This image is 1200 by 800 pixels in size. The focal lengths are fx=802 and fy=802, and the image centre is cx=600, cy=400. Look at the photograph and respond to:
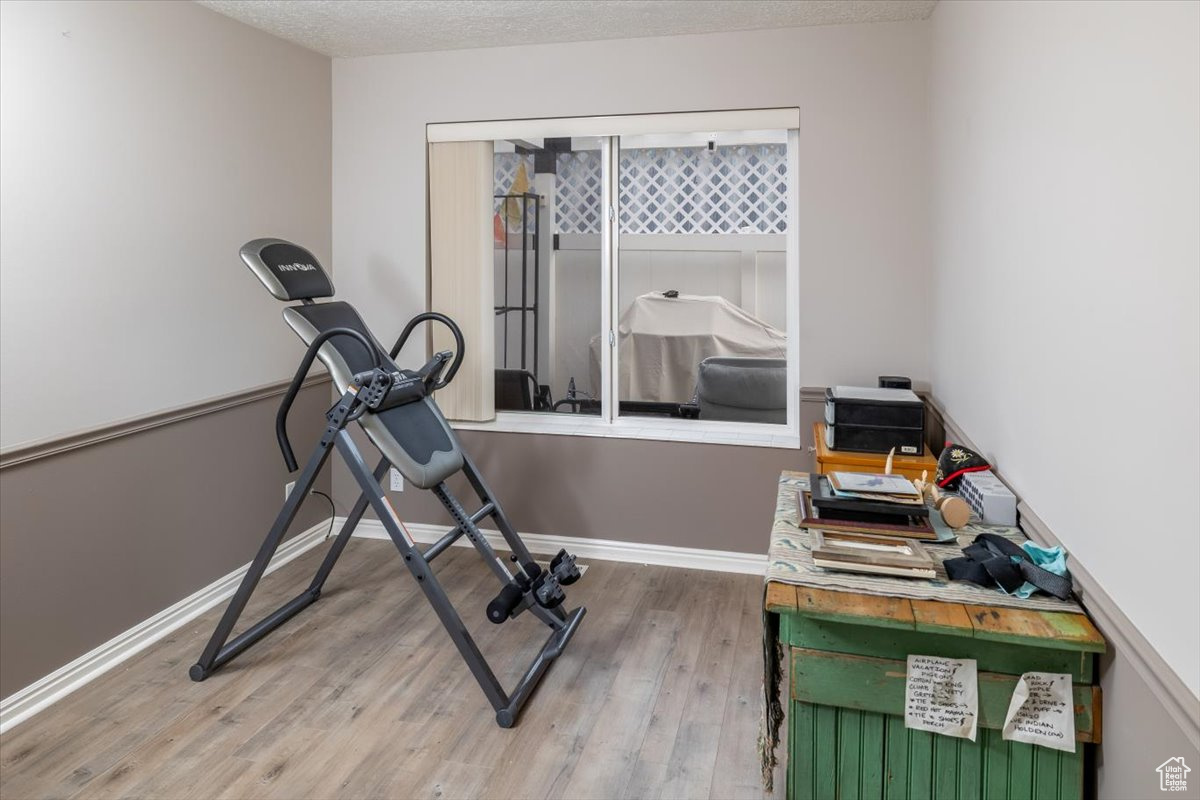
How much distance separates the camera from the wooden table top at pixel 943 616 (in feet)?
4.73

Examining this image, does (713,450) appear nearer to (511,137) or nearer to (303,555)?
(511,137)

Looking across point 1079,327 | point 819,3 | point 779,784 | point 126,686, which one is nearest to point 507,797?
point 779,784

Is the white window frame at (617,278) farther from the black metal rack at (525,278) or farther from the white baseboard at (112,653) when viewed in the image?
the white baseboard at (112,653)

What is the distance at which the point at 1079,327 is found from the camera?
152 centimetres

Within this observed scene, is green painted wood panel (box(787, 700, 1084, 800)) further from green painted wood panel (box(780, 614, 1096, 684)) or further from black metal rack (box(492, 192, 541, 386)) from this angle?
black metal rack (box(492, 192, 541, 386))

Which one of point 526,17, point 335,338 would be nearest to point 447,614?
point 335,338

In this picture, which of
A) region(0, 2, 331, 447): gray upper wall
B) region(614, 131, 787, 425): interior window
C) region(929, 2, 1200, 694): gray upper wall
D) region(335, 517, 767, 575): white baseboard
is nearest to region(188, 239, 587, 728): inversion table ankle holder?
region(0, 2, 331, 447): gray upper wall

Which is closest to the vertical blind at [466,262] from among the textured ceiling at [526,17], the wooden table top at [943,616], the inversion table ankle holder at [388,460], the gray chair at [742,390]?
the textured ceiling at [526,17]

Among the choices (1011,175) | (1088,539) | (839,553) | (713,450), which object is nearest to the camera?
(1088,539)

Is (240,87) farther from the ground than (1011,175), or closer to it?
farther from the ground

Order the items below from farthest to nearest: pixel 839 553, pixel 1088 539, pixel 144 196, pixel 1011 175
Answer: pixel 144 196, pixel 1011 175, pixel 839 553, pixel 1088 539

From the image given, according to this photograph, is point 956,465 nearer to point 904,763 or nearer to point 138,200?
point 904,763

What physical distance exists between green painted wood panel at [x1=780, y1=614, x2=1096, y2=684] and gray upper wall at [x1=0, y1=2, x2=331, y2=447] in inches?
94.0

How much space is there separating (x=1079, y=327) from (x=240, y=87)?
3267 mm
